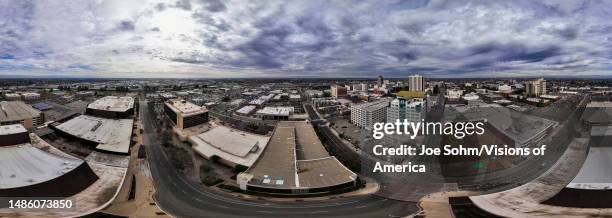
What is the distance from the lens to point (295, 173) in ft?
55.6

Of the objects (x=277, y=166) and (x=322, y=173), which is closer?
(x=322, y=173)

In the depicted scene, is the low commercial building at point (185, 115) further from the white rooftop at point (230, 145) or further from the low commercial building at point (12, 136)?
the low commercial building at point (12, 136)

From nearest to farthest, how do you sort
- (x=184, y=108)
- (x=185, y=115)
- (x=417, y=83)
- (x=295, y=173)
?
(x=295, y=173), (x=185, y=115), (x=184, y=108), (x=417, y=83)

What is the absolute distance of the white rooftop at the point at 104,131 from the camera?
22000mm

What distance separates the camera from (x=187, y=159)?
68.7 feet

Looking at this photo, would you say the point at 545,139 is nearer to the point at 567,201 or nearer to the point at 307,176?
the point at 567,201

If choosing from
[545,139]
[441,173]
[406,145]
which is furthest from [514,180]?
[545,139]

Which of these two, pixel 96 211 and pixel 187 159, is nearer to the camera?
pixel 96 211

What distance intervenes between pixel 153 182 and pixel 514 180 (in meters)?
18.7

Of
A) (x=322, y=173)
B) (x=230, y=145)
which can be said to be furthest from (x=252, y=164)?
(x=230, y=145)

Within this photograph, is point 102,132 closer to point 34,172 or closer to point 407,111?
point 34,172

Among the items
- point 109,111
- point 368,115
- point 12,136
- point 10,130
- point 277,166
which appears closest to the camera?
point 12,136

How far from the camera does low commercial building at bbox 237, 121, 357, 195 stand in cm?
1545

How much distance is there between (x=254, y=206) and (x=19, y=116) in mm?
21854
